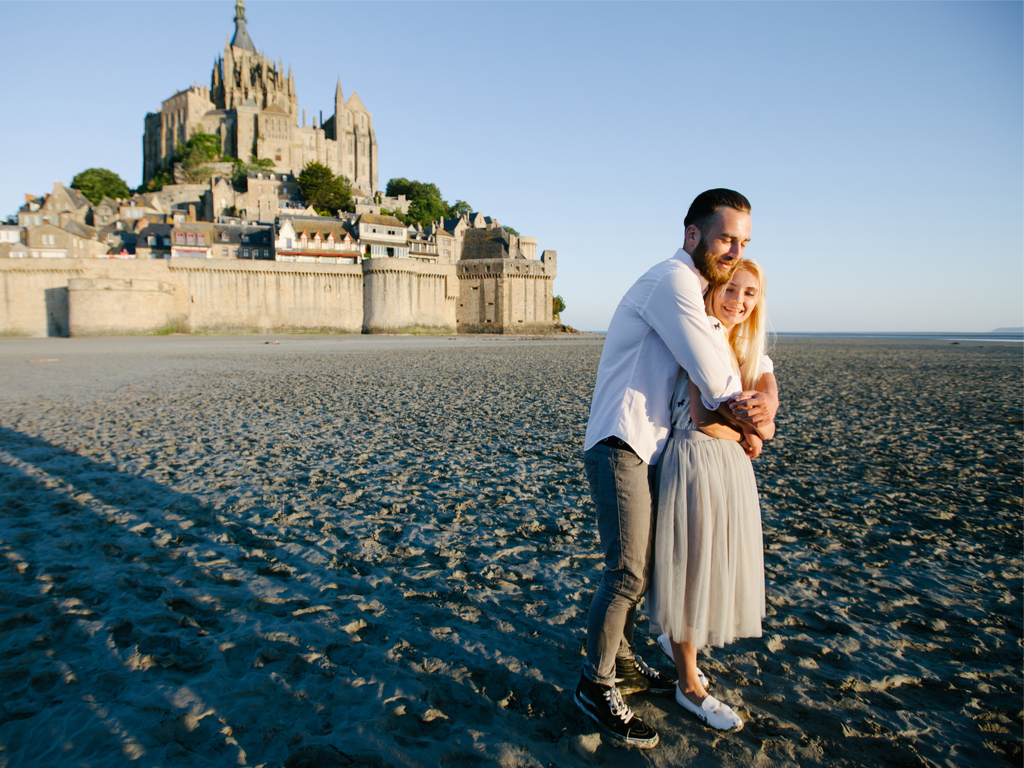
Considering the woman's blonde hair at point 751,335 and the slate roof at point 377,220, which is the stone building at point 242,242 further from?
the woman's blonde hair at point 751,335

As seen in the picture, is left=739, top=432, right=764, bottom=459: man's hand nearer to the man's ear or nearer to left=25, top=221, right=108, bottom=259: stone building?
the man's ear

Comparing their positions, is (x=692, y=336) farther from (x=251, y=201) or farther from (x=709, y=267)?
(x=251, y=201)

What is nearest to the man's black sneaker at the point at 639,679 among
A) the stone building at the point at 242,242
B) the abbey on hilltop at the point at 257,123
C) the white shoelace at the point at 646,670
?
the white shoelace at the point at 646,670

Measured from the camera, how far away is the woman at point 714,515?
2148mm

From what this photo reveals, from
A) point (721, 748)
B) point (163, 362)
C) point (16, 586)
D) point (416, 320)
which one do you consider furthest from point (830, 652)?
point (416, 320)

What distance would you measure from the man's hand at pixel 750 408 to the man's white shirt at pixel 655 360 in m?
0.04

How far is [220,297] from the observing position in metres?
47.0

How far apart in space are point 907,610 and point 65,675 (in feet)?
14.1

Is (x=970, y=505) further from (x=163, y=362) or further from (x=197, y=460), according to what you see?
(x=163, y=362)

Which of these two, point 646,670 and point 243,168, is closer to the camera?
point 646,670

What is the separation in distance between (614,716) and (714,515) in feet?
2.90

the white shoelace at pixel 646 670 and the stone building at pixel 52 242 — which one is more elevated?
the stone building at pixel 52 242

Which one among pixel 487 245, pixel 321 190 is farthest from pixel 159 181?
pixel 487 245

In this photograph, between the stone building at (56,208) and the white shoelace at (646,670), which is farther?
the stone building at (56,208)
